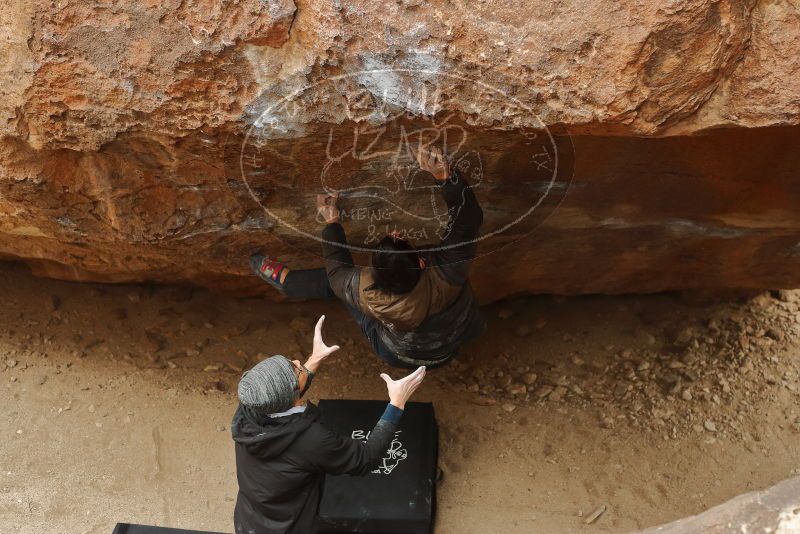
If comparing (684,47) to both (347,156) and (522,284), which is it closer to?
(347,156)

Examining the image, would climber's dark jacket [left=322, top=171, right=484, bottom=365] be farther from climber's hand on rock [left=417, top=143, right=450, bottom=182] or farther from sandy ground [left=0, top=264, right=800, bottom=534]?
sandy ground [left=0, top=264, right=800, bottom=534]

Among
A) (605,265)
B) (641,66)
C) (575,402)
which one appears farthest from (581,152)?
(575,402)

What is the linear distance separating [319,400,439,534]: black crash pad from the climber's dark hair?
85 centimetres

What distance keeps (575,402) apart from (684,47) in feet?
5.95

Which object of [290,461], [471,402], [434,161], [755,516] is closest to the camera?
[755,516]

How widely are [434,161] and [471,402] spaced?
1.42m

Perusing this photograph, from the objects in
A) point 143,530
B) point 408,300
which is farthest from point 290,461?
point 143,530

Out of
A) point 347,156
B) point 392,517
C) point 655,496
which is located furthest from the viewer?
point 655,496

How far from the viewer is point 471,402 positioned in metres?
3.26

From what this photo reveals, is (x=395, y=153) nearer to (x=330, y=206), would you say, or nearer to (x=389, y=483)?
(x=330, y=206)

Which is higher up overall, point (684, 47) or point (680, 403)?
point (684, 47)

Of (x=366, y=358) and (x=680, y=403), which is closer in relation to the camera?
(x=680, y=403)

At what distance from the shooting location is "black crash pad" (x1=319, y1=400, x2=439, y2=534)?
2652mm

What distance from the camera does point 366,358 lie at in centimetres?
348
